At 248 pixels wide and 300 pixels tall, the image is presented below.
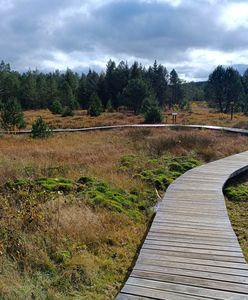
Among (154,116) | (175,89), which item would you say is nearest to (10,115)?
(154,116)

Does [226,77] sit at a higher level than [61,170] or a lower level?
higher

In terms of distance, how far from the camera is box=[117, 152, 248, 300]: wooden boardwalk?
171 inches

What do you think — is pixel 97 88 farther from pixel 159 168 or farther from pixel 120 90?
pixel 159 168

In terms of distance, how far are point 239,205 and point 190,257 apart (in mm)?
4428

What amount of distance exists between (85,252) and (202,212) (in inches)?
116

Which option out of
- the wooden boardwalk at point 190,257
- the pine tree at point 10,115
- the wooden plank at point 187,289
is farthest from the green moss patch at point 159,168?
the pine tree at point 10,115

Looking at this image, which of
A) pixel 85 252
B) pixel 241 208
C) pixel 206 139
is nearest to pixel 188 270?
pixel 85 252

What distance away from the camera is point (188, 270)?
4887 mm

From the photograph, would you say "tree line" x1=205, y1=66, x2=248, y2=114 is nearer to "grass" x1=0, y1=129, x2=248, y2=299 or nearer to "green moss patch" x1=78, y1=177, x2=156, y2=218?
"grass" x1=0, y1=129, x2=248, y2=299

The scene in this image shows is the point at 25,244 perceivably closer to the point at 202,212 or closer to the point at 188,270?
the point at 188,270

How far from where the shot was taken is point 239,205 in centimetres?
926

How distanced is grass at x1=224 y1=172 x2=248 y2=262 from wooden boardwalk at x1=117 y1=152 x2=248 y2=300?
1.44ft

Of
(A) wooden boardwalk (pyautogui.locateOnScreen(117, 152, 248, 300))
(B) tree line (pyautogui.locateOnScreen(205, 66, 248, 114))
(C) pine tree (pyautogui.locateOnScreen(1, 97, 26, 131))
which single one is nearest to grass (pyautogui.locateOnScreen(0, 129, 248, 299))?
(A) wooden boardwalk (pyautogui.locateOnScreen(117, 152, 248, 300))

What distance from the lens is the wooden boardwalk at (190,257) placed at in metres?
4.35
